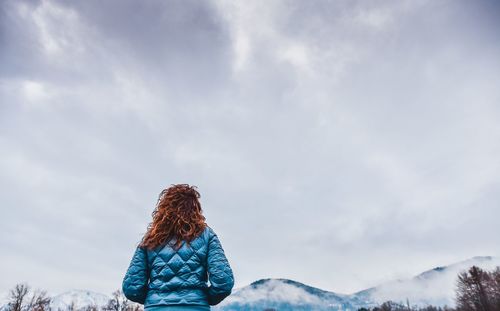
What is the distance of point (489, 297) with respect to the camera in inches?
2430

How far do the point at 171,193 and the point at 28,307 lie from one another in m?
64.6

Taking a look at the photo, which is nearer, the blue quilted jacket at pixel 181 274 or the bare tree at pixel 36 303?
the blue quilted jacket at pixel 181 274

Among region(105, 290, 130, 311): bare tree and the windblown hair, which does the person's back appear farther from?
region(105, 290, 130, 311): bare tree

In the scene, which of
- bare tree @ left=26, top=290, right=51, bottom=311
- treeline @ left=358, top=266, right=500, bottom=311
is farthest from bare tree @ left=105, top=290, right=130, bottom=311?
treeline @ left=358, top=266, right=500, bottom=311

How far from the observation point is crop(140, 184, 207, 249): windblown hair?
3.46 metres

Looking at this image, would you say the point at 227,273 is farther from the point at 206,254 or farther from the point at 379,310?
the point at 379,310

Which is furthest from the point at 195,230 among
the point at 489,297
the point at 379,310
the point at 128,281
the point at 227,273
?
the point at 379,310

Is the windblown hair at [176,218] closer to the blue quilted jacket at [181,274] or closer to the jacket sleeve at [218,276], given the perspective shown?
the blue quilted jacket at [181,274]

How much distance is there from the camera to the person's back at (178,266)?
314cm

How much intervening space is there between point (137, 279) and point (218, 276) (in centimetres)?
81

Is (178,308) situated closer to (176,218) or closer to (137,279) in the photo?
(137,279)

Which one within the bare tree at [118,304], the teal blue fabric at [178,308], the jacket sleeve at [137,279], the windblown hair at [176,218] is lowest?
the teal blue fabric at [178,308]

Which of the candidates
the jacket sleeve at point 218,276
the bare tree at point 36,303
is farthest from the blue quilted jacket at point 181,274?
the bare tree at point 36,303

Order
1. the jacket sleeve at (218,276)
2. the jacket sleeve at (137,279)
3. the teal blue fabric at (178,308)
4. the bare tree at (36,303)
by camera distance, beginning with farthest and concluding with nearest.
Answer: the bare tree at (36,303)
the jacket sleeve at (137,279)
the jacket sleeve at (218,276)
the teal blue fabric at (178,308)
